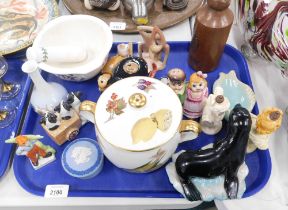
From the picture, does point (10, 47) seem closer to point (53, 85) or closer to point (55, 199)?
point (53, 85)

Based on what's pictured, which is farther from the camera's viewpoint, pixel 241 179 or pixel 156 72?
pixel 156 72

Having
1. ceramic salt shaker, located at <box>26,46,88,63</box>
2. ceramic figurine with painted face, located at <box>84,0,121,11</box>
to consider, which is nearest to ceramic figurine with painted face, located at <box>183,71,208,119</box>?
ceramic salt shaker, located at <box>26,46,88,63</box>

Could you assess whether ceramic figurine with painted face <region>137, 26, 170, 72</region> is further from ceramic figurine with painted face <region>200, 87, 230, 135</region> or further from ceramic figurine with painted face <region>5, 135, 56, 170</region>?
ceramic figurine with painted face <region>5, 135, 56, 170</region>

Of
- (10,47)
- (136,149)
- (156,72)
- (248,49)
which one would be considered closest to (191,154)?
(136,149)

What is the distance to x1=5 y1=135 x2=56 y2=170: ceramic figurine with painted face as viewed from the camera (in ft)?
1.82

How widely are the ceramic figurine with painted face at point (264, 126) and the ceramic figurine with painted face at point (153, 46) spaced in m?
0.25

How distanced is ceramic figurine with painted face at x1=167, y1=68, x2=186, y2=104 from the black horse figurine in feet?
0.37

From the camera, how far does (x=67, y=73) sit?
628 millimetres

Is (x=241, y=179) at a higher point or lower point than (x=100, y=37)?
lower

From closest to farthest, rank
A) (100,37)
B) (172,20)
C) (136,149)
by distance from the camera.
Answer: (136,149), (100,37), (172,20)

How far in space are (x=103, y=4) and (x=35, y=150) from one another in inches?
16.7

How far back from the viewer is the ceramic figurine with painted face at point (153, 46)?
2.18 ft

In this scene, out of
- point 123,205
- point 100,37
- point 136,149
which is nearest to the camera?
point 136,149

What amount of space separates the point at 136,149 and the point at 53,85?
258 millimetres
